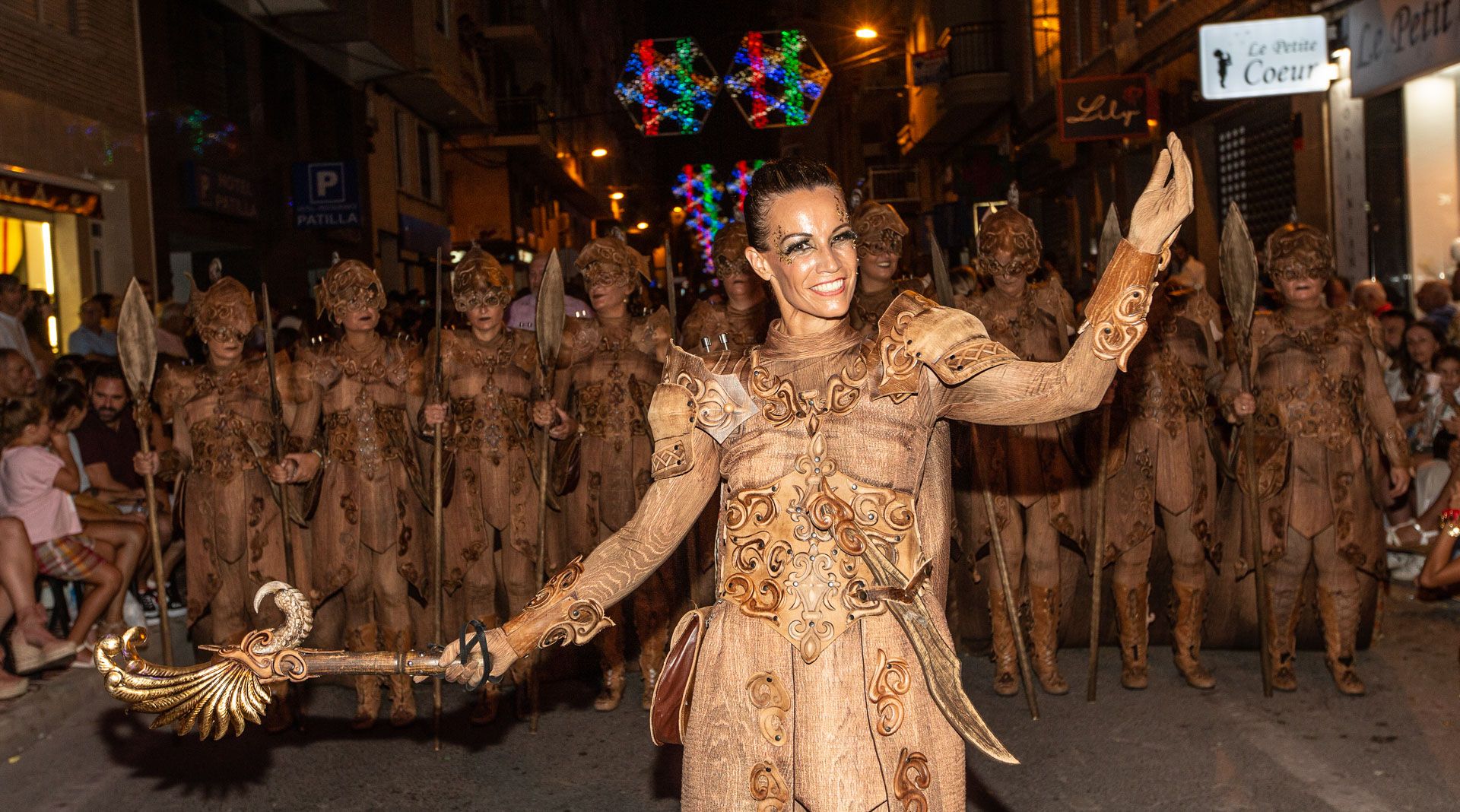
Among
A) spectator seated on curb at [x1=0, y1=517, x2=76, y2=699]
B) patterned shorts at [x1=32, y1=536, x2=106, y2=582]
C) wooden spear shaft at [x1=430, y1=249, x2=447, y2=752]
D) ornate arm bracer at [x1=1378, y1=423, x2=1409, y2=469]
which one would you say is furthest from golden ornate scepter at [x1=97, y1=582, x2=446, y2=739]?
patterned shorts at [x1=32, y1=536, x2=106, y2=582]

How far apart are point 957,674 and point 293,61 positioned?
21.7 m

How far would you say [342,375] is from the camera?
731 centimetres

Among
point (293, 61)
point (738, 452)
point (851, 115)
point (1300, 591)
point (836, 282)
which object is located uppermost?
point (851, 115)

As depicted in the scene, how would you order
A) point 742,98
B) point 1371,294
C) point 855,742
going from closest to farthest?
point 855,742, point 1371,294, point 742,98

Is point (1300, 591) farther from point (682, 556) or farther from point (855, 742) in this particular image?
point (855, 742)

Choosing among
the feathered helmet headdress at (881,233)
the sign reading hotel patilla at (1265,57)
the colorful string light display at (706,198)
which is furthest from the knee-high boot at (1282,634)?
the colorful string light display at (706,198)

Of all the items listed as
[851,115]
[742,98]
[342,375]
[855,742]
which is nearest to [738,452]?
[855,742]

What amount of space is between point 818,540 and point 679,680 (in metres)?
0.49

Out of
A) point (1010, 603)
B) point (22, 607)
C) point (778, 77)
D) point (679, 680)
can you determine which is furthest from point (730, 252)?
point (778, 77)

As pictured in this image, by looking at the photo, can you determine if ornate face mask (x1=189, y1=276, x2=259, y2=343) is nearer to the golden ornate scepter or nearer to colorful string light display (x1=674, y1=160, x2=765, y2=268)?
the golden ornate scepter

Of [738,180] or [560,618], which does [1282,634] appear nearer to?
[560,618]

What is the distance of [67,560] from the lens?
8.54 metres

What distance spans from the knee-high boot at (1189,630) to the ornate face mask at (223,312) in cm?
496

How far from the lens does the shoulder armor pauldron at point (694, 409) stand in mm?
3281
